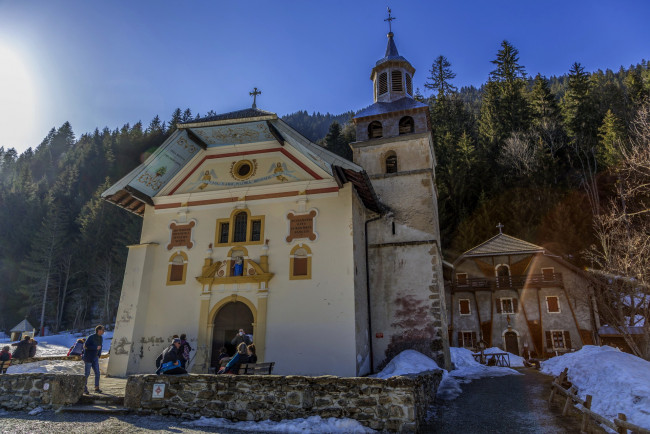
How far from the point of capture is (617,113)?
44125mm

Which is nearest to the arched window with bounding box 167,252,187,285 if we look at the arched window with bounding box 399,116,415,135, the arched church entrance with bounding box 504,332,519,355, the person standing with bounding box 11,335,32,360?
the person standing with bounding box 11,335,32,360

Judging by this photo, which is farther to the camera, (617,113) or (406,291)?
(617,113)

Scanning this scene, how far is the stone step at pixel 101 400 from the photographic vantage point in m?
8.52

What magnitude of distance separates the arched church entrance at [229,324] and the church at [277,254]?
33 mm

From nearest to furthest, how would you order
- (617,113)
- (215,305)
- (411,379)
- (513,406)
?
(411,379) → (513,406) → (215,305) → (617,113)

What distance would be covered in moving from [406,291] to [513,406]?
610cm

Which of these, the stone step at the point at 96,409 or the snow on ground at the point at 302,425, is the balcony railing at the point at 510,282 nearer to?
the snow on ground at the point at 302,425

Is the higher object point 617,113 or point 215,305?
point 617,113

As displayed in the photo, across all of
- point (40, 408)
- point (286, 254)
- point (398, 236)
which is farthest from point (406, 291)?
point (40, 408)

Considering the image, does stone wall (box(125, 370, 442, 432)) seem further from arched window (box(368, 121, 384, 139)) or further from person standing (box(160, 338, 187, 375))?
arched window (box(368, 121, 384, 139))

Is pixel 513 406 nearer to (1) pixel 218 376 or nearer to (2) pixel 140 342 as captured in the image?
(1) pixel 218 376

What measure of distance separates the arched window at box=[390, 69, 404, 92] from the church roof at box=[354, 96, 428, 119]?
954 millimetres

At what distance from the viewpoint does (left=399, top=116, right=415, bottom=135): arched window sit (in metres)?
18.2

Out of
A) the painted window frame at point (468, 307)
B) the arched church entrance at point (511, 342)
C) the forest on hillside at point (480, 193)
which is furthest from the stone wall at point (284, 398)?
the forest on hillside at point (480, 193)
